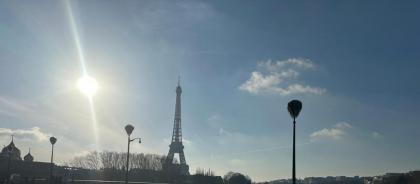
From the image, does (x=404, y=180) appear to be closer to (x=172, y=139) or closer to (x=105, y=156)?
(x=172, y=139)

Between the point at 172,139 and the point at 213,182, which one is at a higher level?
the point at 172,139

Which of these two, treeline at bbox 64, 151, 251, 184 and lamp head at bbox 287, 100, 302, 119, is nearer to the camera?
lamp head at bbox 287, 100, 302, 119

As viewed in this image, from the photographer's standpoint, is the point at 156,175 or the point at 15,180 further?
the point at 156,175

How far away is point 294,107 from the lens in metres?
19.7

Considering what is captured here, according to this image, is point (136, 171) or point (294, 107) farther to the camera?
point (136, 171)

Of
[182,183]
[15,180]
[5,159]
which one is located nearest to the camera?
[15,180]

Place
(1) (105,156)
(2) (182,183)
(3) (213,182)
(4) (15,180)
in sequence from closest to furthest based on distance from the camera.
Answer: (4) (15,180) → (2) (182,183) → (3) (213,182) → (1) (105,156)

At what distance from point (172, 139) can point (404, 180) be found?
262 ft

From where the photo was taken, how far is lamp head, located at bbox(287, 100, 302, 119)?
19.6 m

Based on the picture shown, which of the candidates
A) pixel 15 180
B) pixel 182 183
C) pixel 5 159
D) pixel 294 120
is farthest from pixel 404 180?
pixel 294 120

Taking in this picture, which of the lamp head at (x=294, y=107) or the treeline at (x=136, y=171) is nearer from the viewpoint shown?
the lamp head at (x=294, y=107)

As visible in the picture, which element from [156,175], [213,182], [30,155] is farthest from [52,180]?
[30,155]

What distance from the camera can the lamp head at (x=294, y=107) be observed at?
19641 millimetres

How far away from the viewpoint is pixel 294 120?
19688 mm
